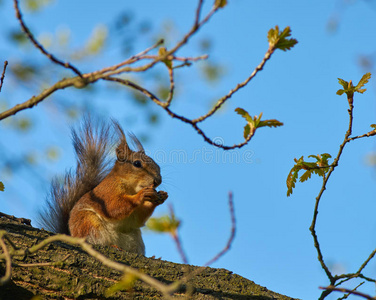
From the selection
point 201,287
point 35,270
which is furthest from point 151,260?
point 35,270

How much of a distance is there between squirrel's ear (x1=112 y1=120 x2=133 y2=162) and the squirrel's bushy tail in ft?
0.30

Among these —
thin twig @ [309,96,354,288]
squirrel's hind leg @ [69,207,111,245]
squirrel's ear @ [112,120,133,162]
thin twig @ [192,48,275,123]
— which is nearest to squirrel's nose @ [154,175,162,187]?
squirrel's ear @ [112,120,133,162]

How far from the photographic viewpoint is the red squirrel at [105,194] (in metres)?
4.18

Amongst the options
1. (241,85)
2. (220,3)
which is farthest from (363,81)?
(220,3)

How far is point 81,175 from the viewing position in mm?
4934

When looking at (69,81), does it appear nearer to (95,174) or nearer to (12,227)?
(12,227)

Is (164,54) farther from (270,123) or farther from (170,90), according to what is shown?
(270,123)

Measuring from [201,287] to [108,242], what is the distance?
→ 1721mm

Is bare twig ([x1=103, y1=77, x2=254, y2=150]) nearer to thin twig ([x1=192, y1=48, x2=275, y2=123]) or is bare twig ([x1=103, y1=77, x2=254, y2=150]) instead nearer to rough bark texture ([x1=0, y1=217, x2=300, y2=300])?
thin twig ([x1=192, y1=48, x2=275, y2=123])

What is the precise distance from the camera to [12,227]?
2.68 meters

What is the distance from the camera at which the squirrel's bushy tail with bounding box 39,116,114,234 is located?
4.63 m

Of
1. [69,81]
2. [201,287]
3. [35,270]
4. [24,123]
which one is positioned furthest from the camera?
[24,123]

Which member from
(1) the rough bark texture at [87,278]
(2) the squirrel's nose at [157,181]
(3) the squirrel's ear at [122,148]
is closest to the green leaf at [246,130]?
(1) the rough bark texture at [87,278]

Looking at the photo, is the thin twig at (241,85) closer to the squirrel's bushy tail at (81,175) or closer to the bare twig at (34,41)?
the bare twig at (34,41)
